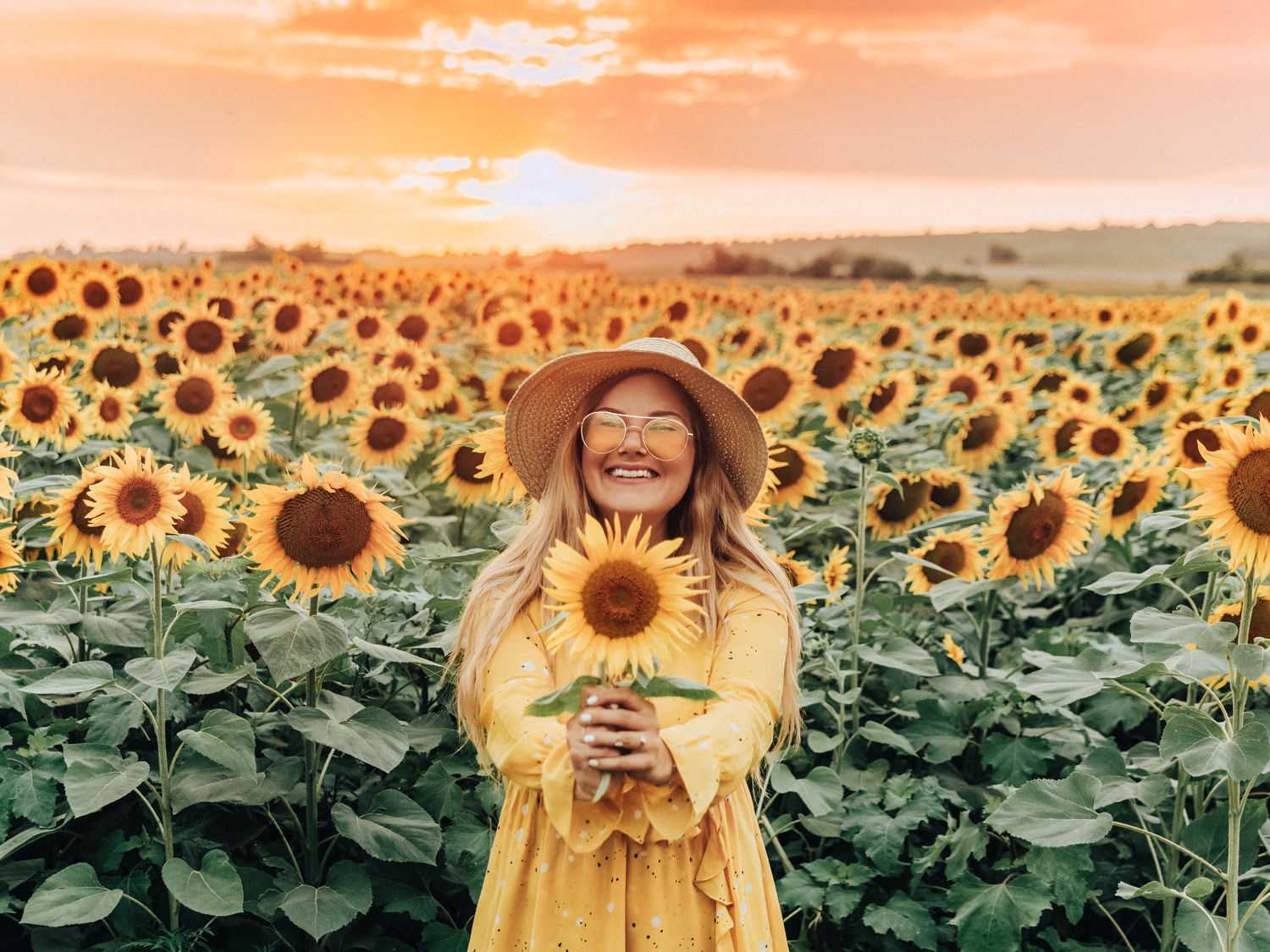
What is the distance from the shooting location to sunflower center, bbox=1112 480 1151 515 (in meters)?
4.32

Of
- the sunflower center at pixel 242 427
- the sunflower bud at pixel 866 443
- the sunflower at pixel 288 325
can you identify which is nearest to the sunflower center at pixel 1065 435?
the sunflower bud at pixel 866 443

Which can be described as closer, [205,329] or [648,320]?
[205,329]

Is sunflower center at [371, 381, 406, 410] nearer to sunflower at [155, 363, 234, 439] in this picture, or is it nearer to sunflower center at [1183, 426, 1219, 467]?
sunflower at [155, 363, 234, 439]

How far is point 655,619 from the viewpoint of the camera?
5.66 ft

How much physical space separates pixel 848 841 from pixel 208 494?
229cm

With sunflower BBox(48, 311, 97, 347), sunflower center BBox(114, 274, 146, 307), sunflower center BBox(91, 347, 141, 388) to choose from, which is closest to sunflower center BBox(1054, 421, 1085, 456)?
sunflower center BBox(91, 347, 141, 388)

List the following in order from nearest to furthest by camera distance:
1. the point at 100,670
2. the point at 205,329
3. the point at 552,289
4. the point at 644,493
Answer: the point at 644,493 → the point at 100,670 → the point at 205,329 → the point at 552,289

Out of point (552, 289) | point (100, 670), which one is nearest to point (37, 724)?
point (100, 670)

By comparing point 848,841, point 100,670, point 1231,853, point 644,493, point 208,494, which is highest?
point 644,493

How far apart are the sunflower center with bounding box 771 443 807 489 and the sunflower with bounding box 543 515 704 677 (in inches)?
113

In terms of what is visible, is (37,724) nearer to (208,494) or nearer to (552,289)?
(208,494)

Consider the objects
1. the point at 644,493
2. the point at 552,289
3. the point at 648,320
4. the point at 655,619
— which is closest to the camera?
the point at 655,619

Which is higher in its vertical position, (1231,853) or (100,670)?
(100,670)

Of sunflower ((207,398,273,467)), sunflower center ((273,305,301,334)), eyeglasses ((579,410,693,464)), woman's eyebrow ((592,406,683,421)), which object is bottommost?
sunflower ((207,398,273,467))
